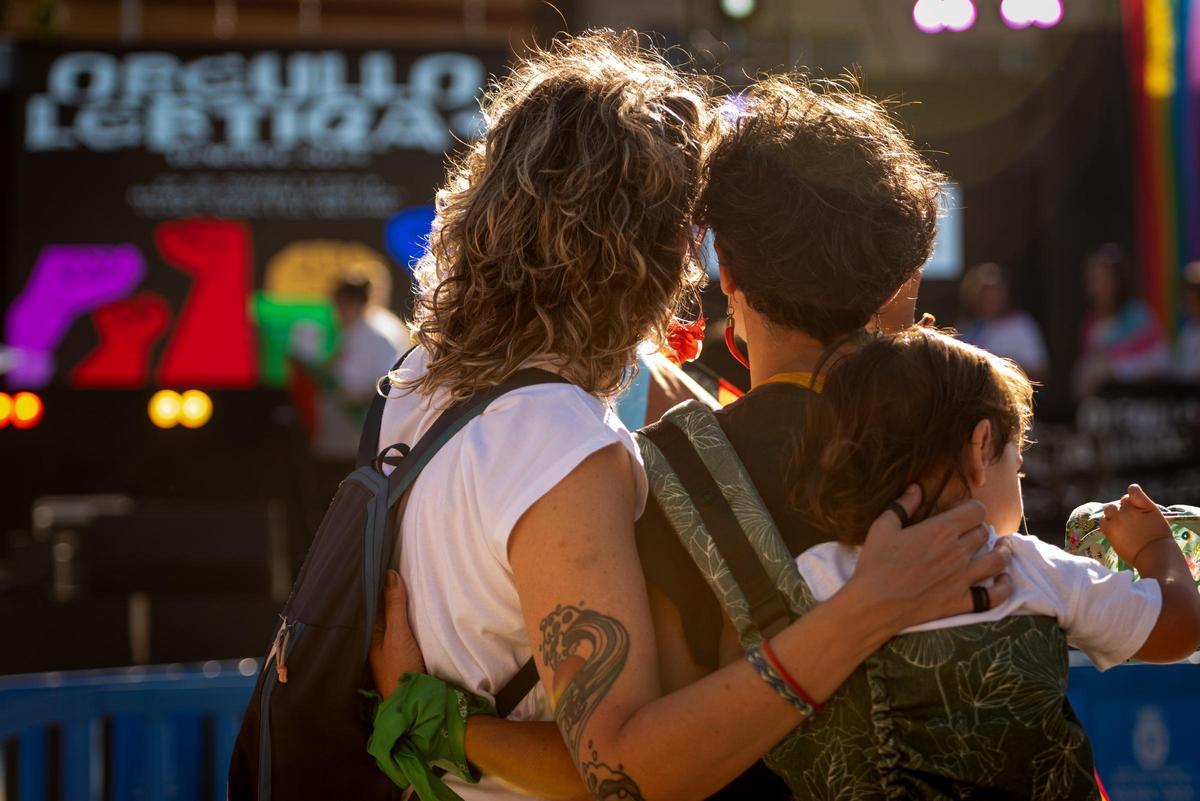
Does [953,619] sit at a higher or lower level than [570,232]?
lower

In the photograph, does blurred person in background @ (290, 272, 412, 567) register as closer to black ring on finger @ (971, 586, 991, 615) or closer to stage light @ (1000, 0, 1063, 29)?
stage light @ (1000, 0, 1063, 29)

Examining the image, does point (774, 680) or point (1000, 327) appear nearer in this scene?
point (774, 680)

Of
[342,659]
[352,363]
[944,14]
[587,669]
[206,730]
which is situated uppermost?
[944,14]

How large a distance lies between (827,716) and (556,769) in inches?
13.7

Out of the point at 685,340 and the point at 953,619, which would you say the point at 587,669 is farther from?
the point at 685,340

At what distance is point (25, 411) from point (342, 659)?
7887mm

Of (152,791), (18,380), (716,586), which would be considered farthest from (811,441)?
(18,380)

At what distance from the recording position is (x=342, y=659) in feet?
5.75

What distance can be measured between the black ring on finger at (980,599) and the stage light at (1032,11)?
284 inches

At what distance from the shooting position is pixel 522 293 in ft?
5.65

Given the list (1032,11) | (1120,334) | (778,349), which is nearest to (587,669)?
(778,349)

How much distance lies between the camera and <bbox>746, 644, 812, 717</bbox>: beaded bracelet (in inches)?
59.9

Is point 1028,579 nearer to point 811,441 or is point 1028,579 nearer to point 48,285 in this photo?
point 811,441

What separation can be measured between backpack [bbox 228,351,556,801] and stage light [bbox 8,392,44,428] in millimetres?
7743
